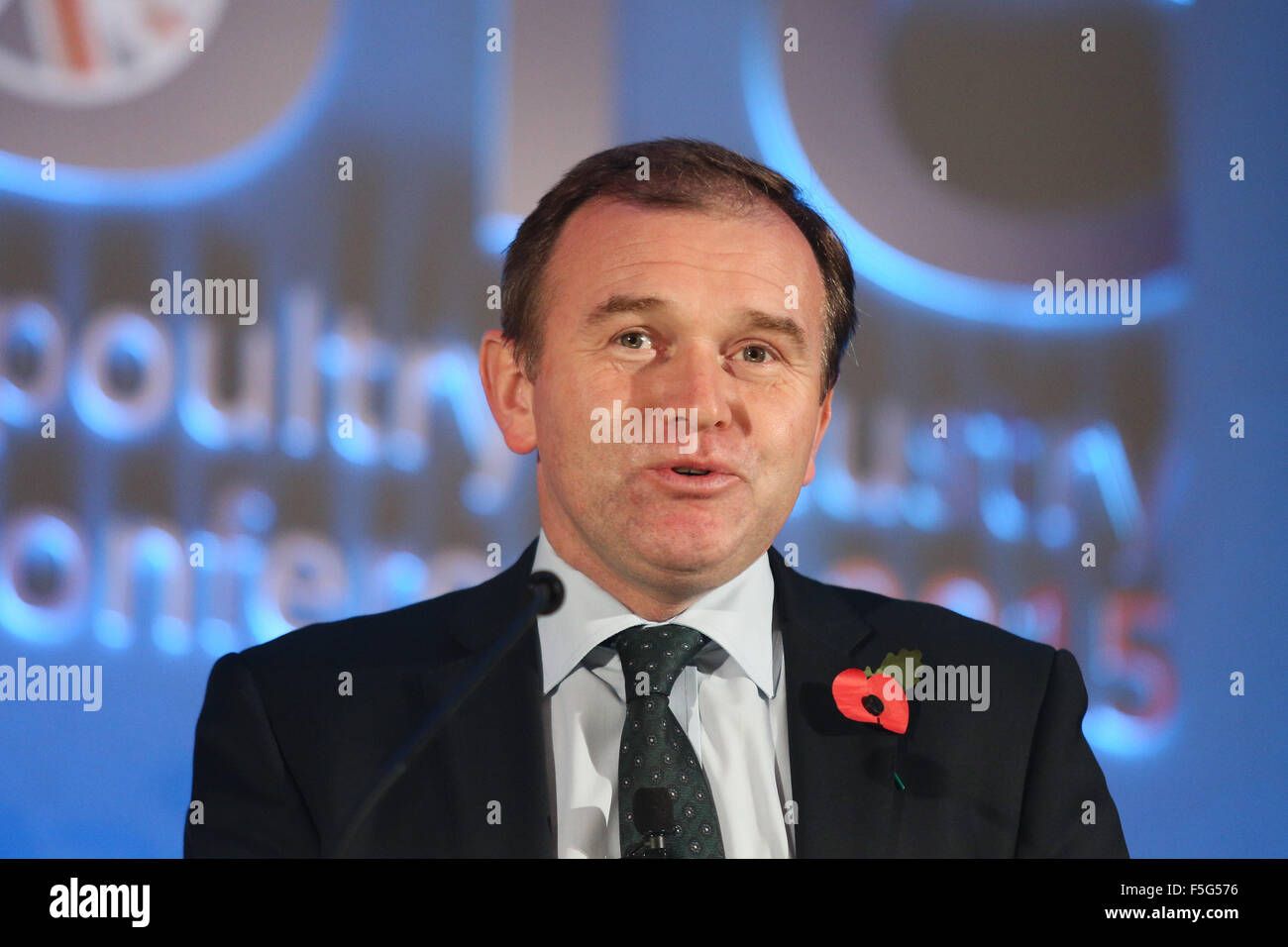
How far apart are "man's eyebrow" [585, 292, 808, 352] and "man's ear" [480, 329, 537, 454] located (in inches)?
9.2

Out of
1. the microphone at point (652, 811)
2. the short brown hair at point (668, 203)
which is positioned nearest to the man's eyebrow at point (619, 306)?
the short brown hair at point (668, 203)

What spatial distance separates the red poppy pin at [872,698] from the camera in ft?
8.23

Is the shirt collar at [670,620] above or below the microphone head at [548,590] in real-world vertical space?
below

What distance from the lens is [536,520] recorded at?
2930 millimetres

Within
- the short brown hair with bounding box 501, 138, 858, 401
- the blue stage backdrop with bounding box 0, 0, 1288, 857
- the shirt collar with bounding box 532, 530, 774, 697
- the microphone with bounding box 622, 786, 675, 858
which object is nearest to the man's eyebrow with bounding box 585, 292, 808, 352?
the short brown hair with bounding box 501, 138, 858, 401

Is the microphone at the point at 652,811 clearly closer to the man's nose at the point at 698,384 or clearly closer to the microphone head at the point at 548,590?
the microphone head at the point at 548,590

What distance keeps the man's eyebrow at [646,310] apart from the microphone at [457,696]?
20.6 inches

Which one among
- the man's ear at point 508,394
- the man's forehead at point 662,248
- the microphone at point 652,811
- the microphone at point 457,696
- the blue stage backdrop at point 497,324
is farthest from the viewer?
the blue stage backdrop at point 497,324

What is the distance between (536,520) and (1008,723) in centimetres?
109

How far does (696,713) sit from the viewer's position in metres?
2.56

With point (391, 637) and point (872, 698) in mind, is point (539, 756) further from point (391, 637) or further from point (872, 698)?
point (872, 698)

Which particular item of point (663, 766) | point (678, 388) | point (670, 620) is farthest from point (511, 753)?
point (678, 388)
